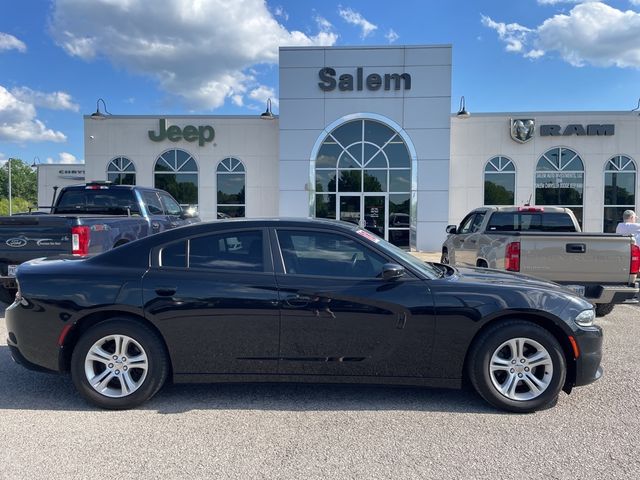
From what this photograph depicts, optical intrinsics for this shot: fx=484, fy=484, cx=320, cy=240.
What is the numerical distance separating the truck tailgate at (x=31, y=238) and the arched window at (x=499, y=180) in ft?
52.6

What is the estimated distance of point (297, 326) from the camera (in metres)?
3.89

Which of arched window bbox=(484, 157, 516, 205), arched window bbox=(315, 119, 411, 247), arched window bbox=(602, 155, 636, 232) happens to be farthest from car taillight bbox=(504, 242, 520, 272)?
arched window bbox=(602, 155, 636, 232)

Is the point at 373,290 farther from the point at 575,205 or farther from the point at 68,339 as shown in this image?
the point at 575,205

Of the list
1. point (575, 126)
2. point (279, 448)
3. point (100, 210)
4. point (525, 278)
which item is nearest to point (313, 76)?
point (575, 126)

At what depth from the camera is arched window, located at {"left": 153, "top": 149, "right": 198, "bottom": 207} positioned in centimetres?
1966

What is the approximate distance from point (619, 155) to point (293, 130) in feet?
41.4

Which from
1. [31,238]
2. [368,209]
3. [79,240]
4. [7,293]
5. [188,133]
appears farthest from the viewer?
[188,133]

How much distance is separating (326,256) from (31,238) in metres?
4.68

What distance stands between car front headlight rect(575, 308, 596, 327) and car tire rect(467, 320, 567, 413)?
26 cm

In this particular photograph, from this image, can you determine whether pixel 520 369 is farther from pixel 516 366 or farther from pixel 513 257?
pixel 513 257

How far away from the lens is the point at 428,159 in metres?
17.8

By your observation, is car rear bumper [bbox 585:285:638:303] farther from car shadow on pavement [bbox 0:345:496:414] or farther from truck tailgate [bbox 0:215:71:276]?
truck tailgate [bbox 0:215:71:276]

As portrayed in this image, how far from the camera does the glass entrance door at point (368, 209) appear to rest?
18.4 m

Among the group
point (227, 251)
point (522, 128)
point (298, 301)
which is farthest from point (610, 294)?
point (522, 128)
